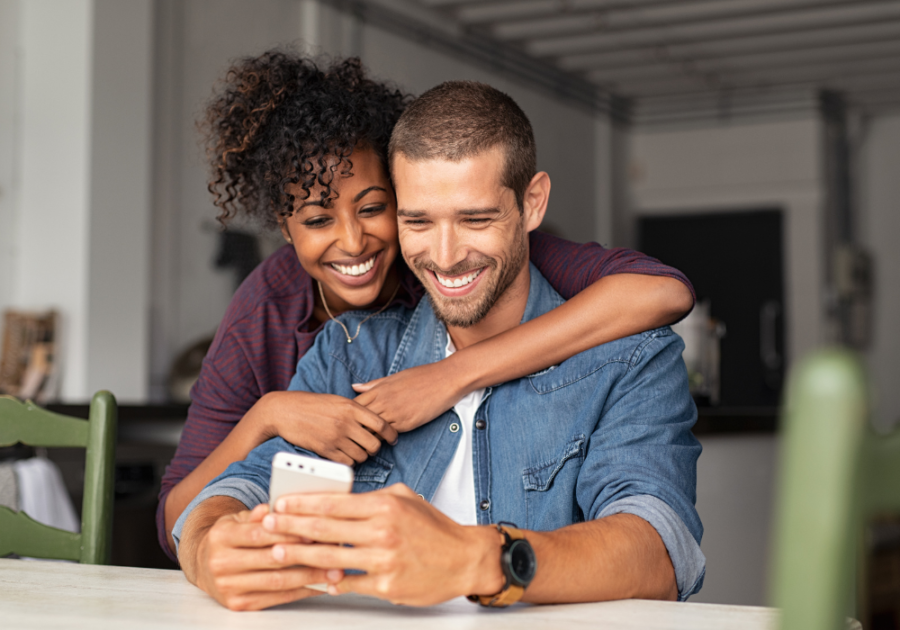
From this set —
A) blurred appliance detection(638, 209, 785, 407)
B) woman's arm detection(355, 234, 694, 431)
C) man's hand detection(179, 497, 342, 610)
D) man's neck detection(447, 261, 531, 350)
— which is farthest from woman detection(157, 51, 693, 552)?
blurred appliance detection(638, 209, 785, 407)

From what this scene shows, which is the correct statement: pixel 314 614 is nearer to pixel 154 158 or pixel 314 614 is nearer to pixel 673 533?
pixel 673 533

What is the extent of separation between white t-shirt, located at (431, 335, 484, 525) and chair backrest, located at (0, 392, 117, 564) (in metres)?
0.58

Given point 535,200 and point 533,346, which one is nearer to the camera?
point 533,346

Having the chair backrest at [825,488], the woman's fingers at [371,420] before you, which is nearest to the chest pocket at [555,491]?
the woman's fingers at [371,420]

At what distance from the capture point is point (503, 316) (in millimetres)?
1693

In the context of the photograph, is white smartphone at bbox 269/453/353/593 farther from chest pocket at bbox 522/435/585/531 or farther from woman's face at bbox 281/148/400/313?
woman's face at bbox 281/148/400/313

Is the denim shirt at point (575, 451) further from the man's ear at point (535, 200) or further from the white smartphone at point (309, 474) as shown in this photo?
the white smartphone at point (309, 474)

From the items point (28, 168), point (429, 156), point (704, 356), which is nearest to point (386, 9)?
point (28, 168)

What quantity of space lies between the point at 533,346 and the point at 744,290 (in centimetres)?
723

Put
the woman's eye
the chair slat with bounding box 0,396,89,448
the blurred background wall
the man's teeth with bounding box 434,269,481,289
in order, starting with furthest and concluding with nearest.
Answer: the blurred background wall
the woman's eye
the chair slat with bounding box 0,396,89,448
the man's teeth with bounding box 434,269,481,289

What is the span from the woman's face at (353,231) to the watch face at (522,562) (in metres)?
0.84

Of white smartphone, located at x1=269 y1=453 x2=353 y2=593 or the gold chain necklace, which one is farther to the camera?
the gold chain necklace

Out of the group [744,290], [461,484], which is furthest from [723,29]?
[461,484]

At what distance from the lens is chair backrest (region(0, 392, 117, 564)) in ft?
5.35
